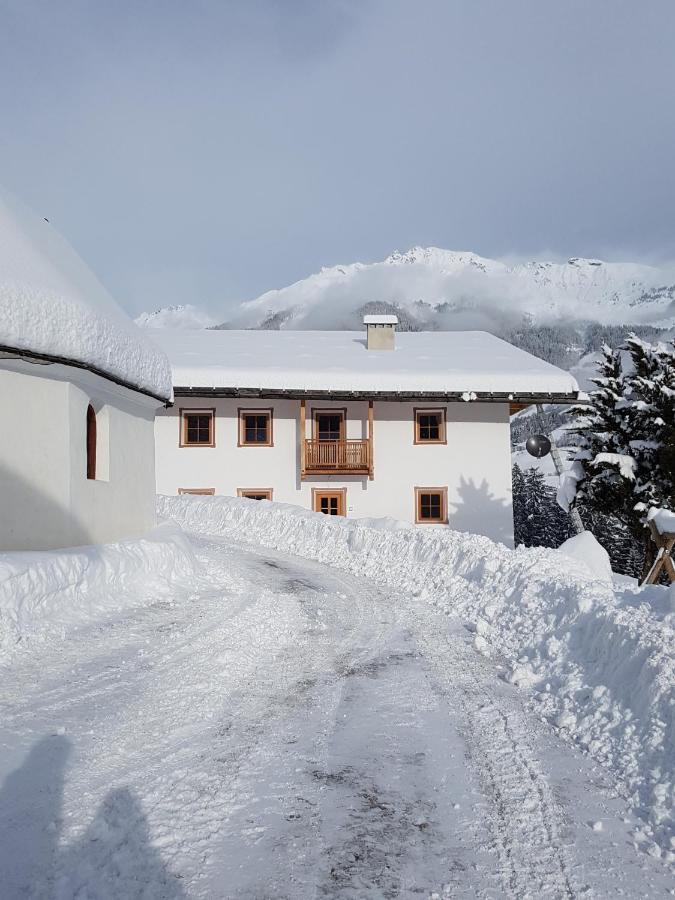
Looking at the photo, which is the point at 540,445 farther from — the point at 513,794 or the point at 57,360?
the point at 513,794

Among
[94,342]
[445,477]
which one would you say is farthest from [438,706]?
[445,477]

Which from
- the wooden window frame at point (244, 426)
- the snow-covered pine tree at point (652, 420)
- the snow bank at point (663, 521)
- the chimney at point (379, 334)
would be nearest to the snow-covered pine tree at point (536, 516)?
the snow-covered pine tree at point (652, 420)

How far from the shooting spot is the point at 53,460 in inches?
363

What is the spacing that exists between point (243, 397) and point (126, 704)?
18224 mm

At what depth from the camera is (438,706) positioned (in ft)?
17.5

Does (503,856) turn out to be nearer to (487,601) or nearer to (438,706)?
(438,706)

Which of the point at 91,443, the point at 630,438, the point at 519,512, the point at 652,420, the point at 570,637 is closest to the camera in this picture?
the point at 570,637

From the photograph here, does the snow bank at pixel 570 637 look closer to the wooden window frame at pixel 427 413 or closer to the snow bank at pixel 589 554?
the snow bank at pixel 589 554

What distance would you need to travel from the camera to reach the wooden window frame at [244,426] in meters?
23.3

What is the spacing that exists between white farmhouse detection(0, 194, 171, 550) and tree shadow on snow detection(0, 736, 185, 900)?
5654 mm

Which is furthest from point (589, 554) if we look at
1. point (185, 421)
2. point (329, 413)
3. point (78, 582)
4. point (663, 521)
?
point (185, 421)

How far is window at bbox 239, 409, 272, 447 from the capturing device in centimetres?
2333

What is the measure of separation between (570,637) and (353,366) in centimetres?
1826

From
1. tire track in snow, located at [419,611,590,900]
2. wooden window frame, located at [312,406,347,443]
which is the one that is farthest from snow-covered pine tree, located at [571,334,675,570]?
tire track in snow, located at [419,611,590,900]
